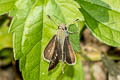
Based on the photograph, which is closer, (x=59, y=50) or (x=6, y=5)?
(x=59, y=50)

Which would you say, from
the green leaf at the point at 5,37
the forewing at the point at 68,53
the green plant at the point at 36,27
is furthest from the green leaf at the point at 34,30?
the green leaf at the point at 5,37

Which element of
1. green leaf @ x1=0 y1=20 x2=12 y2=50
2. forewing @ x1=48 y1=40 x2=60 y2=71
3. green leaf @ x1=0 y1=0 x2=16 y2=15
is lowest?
green leaf @ x1=0 y1=20 x2=12 y2=50

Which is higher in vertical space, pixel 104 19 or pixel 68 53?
pixel 104 19

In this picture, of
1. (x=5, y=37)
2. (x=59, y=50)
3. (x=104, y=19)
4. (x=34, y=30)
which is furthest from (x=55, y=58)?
(x=5, y=37)

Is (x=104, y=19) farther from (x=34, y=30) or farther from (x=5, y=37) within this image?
(x=5, y=37)

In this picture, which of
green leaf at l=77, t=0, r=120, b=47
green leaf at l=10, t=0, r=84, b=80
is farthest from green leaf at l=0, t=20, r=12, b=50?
green leaf at l=77, t=0, r=120, b=47

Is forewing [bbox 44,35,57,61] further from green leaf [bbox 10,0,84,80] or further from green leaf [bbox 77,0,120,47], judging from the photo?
green leaf [bbox 77,0,120,47]
